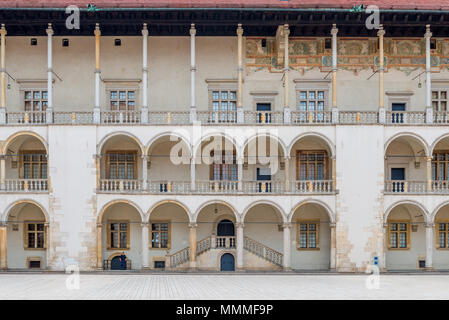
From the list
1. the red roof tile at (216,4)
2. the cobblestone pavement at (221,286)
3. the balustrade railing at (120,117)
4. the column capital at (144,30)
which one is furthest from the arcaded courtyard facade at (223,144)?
the cobblestone pavement at (221,286)

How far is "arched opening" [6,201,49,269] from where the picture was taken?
25.9 metres

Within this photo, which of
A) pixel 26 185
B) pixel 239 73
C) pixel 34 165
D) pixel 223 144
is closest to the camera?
pixel 26 185

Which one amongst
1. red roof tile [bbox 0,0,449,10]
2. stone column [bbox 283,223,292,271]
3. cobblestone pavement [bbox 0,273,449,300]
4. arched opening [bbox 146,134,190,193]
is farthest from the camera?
arched opening [bbox 146,134,190,193]

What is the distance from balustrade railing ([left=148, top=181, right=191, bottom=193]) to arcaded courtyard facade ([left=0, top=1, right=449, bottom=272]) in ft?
0.56

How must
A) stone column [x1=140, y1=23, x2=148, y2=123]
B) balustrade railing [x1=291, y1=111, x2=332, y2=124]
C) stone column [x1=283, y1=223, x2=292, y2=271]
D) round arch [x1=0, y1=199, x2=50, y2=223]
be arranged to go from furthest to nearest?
balustrade railing [x1=291, y1=111, x2=332, y2=124], stone column [x1=140, y1=23, x2=148, y2=123], stone column [x1=283, y1=223, x2=292, y2=271], round arch [x1=0, y1=199, x2=50, y2=223]

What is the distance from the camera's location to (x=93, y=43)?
26.3 meters

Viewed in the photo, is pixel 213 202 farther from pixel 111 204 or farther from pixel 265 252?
pixel 111 204

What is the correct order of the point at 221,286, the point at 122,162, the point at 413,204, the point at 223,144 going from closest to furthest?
the point at 221,286 → the point at 413,204 → the point at 223,144 → the point at 122,162

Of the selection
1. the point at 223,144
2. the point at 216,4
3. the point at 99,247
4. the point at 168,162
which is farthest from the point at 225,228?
the point at 216,4

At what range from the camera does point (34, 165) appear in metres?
26.0

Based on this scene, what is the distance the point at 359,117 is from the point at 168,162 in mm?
9833

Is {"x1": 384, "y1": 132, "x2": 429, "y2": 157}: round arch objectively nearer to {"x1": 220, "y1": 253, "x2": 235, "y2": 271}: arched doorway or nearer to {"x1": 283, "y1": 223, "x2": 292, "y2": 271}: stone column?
{"x1": 283, "y1": 223, "x2": 292, "y2": 271}: stone column

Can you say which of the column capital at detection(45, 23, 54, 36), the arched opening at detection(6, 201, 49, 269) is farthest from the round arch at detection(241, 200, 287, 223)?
the column capital at detection(45, 23, 54, 36)

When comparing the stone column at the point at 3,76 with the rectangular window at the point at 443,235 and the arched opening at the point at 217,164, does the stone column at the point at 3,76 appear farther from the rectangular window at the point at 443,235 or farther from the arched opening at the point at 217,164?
the rectangular window at the point at 443,235
